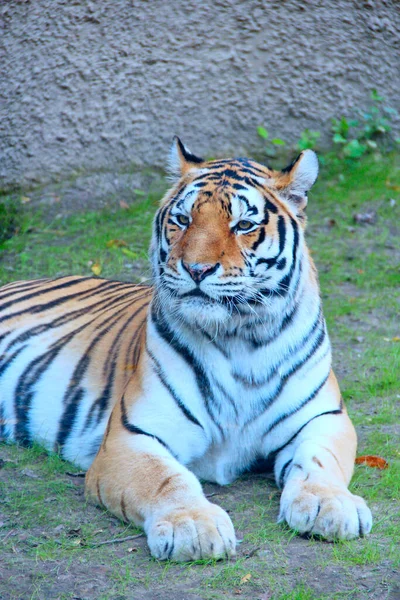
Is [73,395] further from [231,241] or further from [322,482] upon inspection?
[322,482]

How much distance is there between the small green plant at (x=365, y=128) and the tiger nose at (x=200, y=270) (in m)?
4.72

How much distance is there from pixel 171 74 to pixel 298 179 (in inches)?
154

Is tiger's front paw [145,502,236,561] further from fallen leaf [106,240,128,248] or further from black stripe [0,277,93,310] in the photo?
fallen leaf [106,240,128,248]

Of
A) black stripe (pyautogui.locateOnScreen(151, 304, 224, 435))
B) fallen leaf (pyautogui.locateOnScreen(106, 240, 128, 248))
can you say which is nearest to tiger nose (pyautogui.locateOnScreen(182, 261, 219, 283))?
black stripe (pyautogui.locateOnScreen(151, 304, 224, 435))

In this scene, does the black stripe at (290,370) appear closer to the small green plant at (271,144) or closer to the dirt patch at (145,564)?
the dirt patch at (145,564)

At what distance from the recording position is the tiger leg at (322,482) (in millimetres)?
2861

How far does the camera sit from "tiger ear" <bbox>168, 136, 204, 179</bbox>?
143 inches

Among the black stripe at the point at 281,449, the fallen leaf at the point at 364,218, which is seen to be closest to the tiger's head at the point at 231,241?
the black stripe at the point at 281,449

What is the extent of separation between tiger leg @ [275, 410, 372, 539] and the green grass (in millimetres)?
59

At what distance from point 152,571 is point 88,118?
4789 millimetres

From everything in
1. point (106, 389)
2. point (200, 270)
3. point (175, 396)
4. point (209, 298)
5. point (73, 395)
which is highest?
point (200, 270)

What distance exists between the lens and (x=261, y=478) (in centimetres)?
353

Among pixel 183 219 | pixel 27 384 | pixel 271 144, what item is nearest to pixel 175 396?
pixel 183 219

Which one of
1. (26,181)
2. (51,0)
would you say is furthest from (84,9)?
(26,181)
